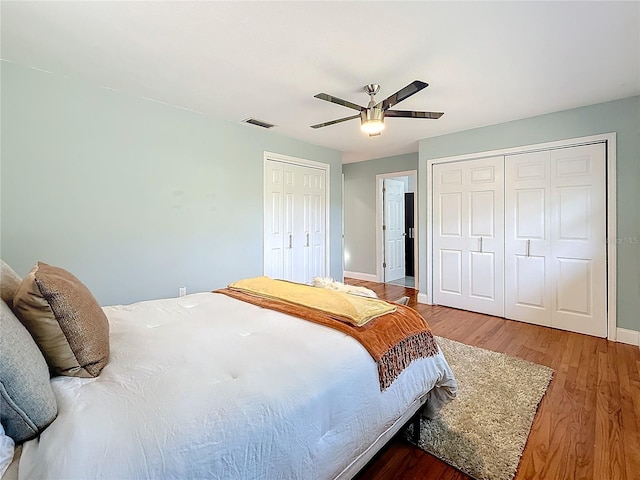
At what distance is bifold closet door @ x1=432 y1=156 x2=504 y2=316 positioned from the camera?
3807mm

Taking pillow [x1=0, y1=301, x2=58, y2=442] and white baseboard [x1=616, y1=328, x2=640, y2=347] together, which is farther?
white baseboard [x1=616, y1=328, x2=640, y2=347]

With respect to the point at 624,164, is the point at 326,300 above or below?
below

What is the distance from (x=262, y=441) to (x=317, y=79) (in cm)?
251

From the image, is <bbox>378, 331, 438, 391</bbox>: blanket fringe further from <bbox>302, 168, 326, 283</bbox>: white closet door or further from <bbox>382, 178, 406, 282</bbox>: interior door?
<bbox>382, 178, 406, 282</bbox>: interior door

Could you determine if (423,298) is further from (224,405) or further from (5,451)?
(5,451)

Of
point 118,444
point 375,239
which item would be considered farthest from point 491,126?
point 118,444

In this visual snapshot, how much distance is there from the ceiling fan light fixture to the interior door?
3537 mm

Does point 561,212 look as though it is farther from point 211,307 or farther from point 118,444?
point 118,444

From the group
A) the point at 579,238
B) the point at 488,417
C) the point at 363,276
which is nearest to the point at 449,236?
the point at 579,238

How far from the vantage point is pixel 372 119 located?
2449 millimetres

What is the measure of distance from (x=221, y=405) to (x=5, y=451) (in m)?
0.48

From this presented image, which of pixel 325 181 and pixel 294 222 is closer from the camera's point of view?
pixel 294 222

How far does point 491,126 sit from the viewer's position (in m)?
3.76

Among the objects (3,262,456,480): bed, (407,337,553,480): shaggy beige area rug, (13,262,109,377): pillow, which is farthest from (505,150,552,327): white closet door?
(13,262,109,377): pillow
